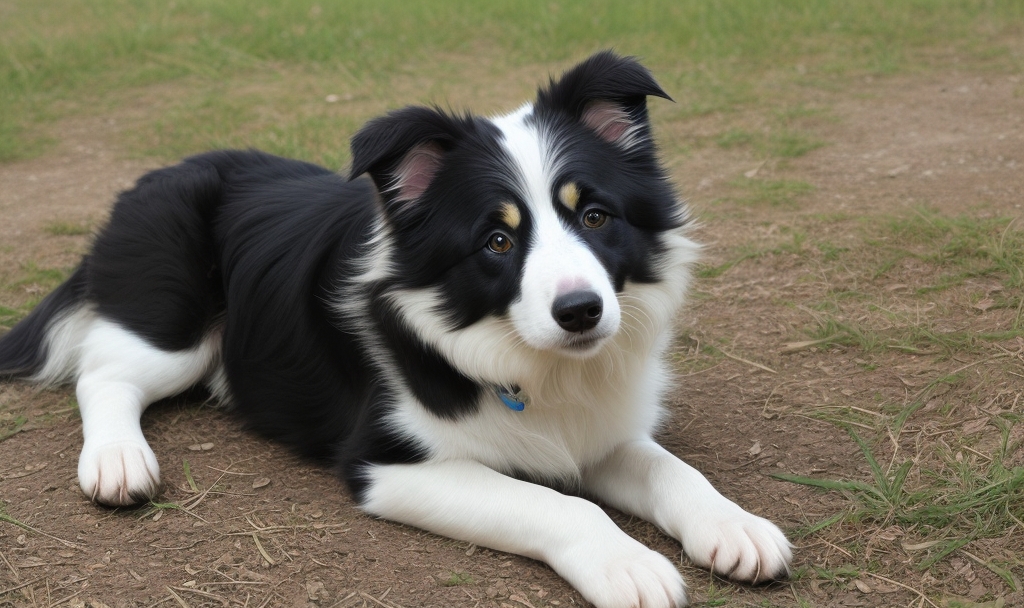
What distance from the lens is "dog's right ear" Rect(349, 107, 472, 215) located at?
321cm

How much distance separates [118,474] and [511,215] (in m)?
1.75

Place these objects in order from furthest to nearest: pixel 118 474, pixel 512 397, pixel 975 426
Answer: pixel 975 426 < pixel 118 474 < pixel 512 397

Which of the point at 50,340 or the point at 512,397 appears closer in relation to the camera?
the point at 512,397

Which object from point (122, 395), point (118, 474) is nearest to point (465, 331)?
point (118, 474)

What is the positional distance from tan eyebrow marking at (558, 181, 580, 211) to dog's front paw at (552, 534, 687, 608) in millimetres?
1091

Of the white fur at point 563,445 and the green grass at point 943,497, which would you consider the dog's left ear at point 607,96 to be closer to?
the white fur at point 563,445

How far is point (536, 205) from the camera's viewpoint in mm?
3262

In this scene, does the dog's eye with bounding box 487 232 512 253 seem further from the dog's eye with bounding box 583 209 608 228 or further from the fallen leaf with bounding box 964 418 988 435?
the fallen leaf with bounding box 964 418 988 435

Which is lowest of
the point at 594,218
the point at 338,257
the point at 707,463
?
the point at 707,463

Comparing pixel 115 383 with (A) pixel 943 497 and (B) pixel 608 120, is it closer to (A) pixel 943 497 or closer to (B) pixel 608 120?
(B) pixel 608 120

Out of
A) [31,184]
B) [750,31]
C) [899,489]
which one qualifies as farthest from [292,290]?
[750,31]

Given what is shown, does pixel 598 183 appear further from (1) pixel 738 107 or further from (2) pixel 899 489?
(1) pixel 738 107

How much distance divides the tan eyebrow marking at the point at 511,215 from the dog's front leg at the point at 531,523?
0.87 meters

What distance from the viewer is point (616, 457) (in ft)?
12.3
